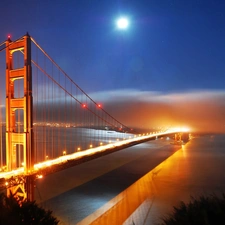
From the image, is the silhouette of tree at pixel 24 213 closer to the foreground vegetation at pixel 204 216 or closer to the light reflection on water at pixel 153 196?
the foreground vegetation at pixel 204 216

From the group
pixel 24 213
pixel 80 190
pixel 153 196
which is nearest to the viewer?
pixel 24 213

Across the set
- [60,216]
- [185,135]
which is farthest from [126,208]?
[185,135]

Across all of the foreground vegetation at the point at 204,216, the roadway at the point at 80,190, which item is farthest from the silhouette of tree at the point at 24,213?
the roadway at the point at 80,190

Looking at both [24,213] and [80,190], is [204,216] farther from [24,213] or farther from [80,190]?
[80,190]

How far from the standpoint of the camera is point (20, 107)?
446 inches

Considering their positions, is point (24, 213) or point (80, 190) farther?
point (80, 190)

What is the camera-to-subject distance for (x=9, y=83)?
11.8 metres

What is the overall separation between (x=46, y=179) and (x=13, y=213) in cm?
1519

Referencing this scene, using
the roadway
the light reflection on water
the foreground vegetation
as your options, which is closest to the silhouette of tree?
the foreground vegetation

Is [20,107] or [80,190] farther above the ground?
[20,107]

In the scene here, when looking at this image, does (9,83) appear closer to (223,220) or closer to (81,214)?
(81,214)

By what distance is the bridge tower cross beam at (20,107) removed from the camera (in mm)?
10945

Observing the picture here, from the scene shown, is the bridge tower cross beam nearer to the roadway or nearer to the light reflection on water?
the roadway

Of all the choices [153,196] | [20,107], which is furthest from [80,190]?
[20,107]
